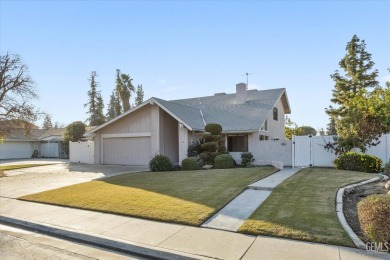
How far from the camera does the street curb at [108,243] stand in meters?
5.14

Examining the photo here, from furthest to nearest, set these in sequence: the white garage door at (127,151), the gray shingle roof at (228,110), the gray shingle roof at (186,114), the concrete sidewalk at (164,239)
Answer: the white garage door at (127,151) → the gray shingle roof at (228,110) → the gray shingle roof at (186,114) → the concrete sidewalk at (164,239)

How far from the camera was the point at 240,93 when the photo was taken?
987 inches

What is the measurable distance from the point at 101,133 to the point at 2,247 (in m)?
17.8

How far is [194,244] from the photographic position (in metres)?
5.49

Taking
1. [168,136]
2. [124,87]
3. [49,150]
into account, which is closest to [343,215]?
[168,136]

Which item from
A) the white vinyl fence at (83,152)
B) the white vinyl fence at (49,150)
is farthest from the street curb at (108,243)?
the white vinyl fence at (49,150)

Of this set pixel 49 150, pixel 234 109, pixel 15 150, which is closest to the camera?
pixel 234 109

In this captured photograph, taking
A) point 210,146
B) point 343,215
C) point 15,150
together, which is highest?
point 210,146

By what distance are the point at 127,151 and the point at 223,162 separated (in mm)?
8530

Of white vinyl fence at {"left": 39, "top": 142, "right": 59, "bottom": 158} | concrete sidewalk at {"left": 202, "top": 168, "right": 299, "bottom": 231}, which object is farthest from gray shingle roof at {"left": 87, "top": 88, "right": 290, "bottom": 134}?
white vinyl fence at {"left": 39, "top": 142, "right": 59, "bottom": 158}

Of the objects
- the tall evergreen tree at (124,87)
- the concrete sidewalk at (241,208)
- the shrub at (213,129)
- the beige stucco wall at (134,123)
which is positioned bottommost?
the concrete sidewalk at (241,208)

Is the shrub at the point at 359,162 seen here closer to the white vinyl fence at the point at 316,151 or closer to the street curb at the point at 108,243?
the white vinyl fence at the point at 316,151

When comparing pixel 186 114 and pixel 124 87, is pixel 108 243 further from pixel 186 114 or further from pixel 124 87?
pixel 124 87

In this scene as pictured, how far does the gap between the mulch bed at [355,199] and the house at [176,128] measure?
29.0ft
